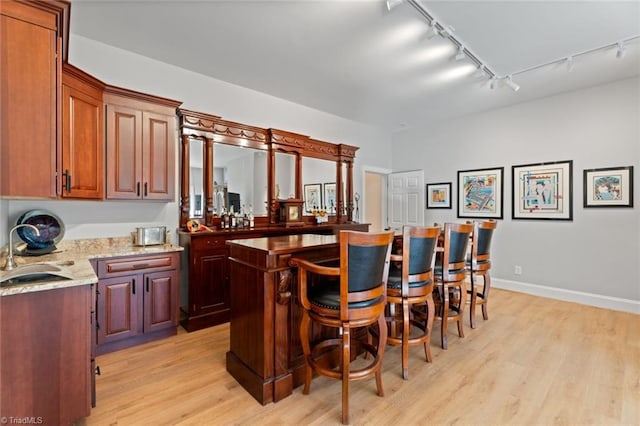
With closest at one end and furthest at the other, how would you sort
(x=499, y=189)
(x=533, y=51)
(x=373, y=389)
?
(x=373, y=389), (x=533, y=51), (x=499, y=189)

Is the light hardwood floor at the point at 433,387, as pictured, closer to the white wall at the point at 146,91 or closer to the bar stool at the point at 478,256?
the bar stool at the point at 478,256

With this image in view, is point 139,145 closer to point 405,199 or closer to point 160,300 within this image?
point 160,300

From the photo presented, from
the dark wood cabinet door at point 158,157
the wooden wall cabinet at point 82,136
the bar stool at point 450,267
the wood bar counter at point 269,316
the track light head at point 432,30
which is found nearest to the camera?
the wood bar counter at point 269,316

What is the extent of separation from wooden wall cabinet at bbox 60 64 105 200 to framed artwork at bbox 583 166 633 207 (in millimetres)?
5984

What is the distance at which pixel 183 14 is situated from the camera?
255cm

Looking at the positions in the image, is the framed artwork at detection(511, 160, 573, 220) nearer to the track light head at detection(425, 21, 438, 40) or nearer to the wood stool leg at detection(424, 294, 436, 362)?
the track light head at detection(425, 21, 438, 40)

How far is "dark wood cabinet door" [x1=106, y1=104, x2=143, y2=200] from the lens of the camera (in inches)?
112

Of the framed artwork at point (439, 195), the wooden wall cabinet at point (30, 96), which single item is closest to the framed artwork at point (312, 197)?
the framed artwork at point (439, 195)

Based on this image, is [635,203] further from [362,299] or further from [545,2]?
[362,299]

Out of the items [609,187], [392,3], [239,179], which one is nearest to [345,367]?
[392,3]

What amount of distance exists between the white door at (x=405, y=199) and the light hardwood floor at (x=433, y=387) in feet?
10.3

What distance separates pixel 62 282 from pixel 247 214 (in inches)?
102

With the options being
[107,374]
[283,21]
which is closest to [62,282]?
[107,374]

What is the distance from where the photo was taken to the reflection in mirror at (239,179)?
381cm
